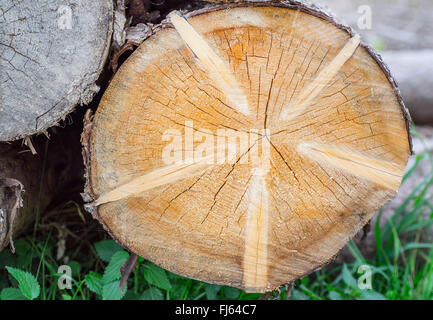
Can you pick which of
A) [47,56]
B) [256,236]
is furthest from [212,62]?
[256,236]

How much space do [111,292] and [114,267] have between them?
9cm

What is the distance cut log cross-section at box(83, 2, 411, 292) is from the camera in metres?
1.35

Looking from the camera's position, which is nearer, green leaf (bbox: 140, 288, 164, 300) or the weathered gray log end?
the weathered gray log end

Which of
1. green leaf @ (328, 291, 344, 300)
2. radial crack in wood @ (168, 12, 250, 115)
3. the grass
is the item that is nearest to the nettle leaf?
the grass

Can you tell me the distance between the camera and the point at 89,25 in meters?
1.25

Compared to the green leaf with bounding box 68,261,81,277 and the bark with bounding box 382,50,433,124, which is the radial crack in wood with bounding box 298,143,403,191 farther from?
the bark with bounding box 382,50,433,124

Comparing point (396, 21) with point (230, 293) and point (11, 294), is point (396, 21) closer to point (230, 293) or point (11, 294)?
point (230, 293)

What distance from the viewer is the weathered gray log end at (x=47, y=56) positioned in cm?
124

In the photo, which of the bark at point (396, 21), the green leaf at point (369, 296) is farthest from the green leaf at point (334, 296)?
the bark at point (396, 21)

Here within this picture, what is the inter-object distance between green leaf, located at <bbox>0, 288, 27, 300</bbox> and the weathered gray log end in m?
0.68

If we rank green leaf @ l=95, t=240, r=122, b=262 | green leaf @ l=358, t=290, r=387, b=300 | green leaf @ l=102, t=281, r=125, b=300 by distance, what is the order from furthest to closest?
green leaf @ l=358, t=290, r=387, b=300 → green leaf @ l=95, t=240, r=122, b=262 → green leaf @ l=102, t=281, r=125, b=300

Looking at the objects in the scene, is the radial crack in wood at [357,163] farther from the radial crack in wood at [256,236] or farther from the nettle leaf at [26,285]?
the nettle leaf at [26,285]

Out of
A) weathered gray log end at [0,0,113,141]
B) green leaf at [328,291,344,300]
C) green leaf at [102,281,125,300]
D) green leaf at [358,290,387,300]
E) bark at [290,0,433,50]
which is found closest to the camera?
weathered gray log end at [0,0,113,141]
